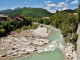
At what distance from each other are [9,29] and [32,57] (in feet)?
58.4

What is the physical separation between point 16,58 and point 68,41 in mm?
11125

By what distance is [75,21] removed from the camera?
71.7 ft

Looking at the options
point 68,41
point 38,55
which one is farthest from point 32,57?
point 68,41

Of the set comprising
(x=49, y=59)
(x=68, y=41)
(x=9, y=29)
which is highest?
(x=9, y=29)

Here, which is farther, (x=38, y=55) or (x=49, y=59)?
(x=38, y=55)

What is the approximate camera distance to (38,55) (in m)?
13.1

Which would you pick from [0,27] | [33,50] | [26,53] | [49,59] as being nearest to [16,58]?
[26,53]

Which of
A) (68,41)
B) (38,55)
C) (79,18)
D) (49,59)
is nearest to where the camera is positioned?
(49,59)

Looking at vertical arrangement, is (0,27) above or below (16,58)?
above

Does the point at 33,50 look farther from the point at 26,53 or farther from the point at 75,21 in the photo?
the point at 75,21

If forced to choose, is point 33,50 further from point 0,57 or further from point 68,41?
point 68,41

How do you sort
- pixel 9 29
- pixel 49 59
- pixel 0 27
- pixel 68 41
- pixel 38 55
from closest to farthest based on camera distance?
pixel 49 59 < pixel 38 55 < pixel 68 41 < pixel 0 27 < pixel 9 29

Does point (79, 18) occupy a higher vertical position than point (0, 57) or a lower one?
higher

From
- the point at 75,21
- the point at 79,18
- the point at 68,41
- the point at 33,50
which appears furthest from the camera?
the point at 75,21
